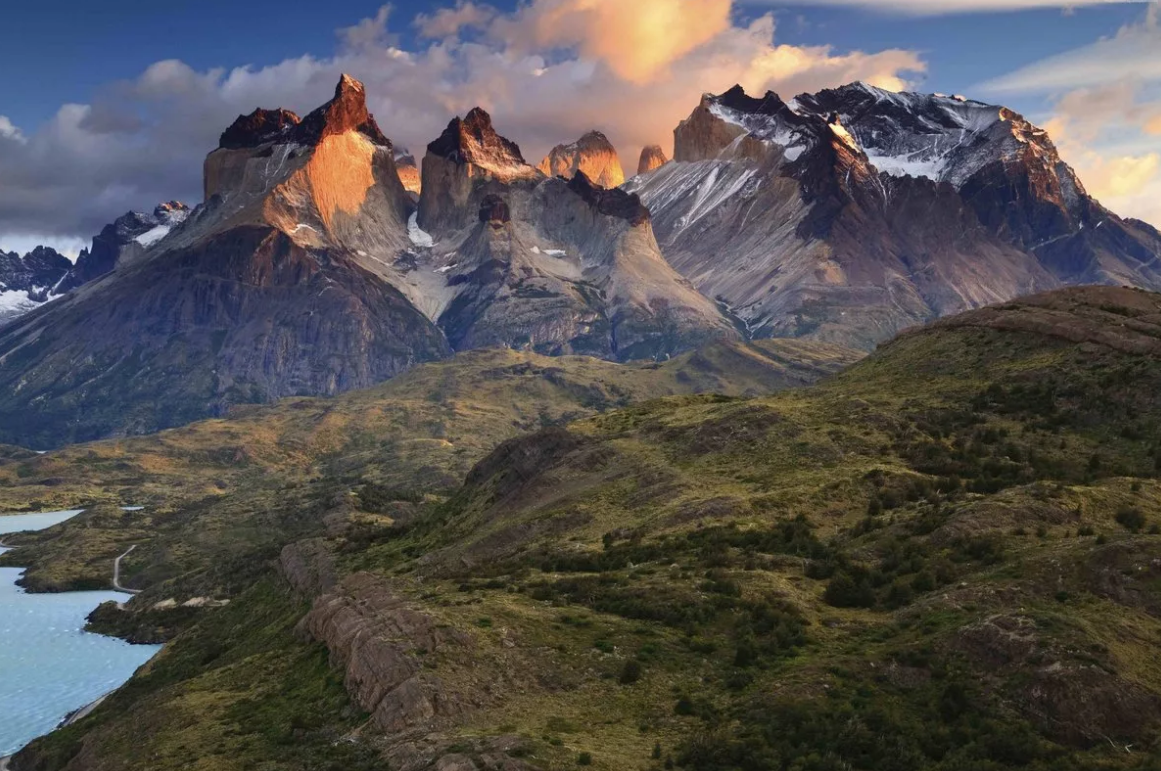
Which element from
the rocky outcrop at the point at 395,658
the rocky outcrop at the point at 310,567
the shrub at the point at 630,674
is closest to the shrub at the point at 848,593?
the shrub at the point at 630,674

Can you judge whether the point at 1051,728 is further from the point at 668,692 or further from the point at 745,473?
the point at 745,473

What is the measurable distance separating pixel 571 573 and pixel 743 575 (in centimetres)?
1880

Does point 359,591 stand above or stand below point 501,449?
below

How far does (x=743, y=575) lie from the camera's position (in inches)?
2980

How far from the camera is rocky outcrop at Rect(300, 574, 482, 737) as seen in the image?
→ 189 feet

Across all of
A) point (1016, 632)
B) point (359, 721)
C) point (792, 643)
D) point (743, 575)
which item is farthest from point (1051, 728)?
point (359, 721)

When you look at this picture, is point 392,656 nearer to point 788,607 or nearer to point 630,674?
point 630,674

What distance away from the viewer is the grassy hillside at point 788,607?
50469 mm

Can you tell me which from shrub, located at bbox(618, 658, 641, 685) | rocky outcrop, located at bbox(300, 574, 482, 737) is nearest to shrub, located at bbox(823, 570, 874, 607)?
shrub, located at bbox(618, 658, 641, 685)

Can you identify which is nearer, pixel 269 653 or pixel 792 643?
pixel 792 643

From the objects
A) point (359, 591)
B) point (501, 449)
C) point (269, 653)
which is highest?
point (501, 449)

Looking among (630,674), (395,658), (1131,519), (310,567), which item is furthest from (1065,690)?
(310,567)

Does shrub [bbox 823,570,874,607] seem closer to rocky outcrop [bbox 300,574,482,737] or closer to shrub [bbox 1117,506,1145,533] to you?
shrub [bbox 1117,506,1145,533]

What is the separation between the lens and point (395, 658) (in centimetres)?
6400
